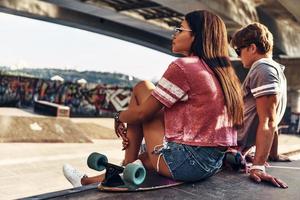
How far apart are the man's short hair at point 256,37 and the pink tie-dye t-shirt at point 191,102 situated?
33.8 inches

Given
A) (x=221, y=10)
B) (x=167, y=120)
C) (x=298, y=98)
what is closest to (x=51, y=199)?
(x=167, y=120)

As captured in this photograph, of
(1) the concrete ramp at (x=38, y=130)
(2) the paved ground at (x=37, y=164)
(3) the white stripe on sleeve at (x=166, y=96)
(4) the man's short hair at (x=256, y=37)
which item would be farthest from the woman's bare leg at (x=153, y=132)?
(1) the concrete ramp at (x=38, y=130)

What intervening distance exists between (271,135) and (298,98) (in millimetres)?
26941

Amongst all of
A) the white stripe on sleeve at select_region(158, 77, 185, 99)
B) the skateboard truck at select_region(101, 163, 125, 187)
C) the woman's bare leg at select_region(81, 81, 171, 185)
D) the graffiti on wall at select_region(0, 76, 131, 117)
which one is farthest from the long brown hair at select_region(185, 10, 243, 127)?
the graffiti on wall at select_region(0, 76, 131, 117)

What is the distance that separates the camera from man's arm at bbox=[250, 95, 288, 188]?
8.91ft

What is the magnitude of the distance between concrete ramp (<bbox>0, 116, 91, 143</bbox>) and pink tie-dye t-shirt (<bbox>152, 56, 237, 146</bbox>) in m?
10.6

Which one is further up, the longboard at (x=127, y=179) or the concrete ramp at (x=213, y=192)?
the longboard at (x=127, y=179)

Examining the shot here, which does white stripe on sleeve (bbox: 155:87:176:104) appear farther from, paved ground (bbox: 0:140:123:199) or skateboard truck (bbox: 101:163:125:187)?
paved ground (bbox: 0:140:123:199)

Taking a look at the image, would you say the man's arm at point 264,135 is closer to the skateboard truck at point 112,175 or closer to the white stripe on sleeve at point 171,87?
the white stripe on sleeve at point 171,87

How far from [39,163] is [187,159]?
23.8 ft

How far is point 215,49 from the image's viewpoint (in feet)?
8.35

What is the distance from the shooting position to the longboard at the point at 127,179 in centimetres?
212

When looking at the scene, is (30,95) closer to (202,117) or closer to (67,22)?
(67,22)

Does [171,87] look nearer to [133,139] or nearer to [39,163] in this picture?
[133,139]
